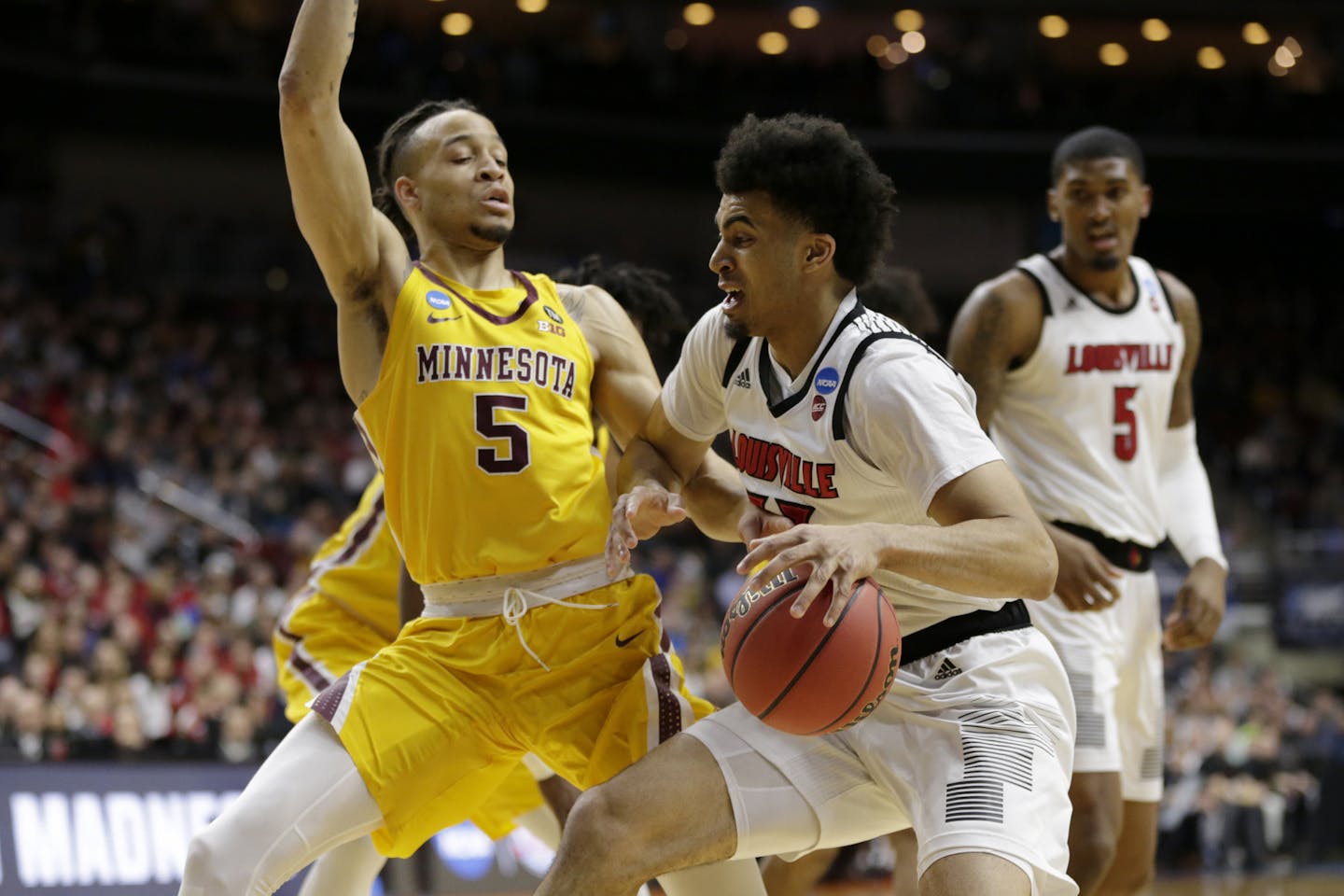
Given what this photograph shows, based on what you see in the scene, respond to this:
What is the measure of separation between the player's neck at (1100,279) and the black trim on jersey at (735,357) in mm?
1743

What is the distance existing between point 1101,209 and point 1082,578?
4.08 feet

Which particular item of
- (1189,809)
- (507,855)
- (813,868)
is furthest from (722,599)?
(813,868)

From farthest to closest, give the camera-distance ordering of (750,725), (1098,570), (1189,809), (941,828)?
(1189,809) → (1098,570) → (750,725) → (941,828)

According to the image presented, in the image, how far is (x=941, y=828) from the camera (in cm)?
327

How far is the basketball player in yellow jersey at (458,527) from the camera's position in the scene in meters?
3.68

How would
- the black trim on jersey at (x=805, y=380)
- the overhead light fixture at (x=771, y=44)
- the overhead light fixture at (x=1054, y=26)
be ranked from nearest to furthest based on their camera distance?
the black trim on jersey at (x=805, y=380)
the overhead light fixture at (x=1054, y=26)
the overhead light fixture at (x=771, y=44)

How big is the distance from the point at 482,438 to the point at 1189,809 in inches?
431

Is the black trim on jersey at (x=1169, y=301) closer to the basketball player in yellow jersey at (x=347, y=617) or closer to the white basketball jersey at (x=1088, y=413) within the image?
the white basketball jersey at (x=1088, y=413)

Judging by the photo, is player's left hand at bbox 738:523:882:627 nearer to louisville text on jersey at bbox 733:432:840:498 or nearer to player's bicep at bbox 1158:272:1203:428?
louisville text on jersey at bbox 733:432:840:498

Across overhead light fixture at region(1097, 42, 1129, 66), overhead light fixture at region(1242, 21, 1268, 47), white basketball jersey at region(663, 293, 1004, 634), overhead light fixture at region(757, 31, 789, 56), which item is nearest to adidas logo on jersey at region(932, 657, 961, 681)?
white basketball jersey at region(663, 293, 1004, 634)

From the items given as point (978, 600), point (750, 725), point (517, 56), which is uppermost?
point (517, 56)

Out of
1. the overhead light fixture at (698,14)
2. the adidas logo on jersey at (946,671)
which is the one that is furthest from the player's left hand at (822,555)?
the overhead light fixture at (698,14)

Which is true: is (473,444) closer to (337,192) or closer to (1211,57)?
(337,192)

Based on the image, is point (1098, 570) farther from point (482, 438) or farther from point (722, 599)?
point (722, 599)
